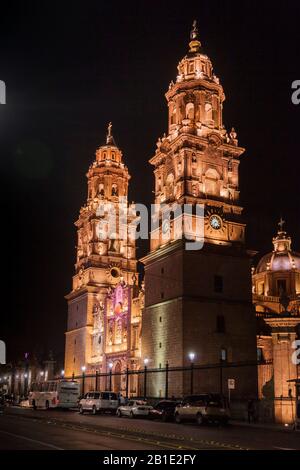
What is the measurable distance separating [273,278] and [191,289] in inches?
1025

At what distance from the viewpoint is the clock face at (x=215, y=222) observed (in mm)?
53594

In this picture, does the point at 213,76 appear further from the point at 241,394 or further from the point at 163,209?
the point at 241,394

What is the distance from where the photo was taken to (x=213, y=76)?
6028 cm

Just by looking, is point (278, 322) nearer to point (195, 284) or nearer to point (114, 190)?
point (195, 284)

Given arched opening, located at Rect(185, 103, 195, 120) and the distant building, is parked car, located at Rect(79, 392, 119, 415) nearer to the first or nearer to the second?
the distant building

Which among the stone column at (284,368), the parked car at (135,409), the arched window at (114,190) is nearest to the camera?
the stone column at (284,368)

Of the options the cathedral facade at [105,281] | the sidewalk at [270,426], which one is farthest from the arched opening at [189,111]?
the sidewalk at [270,426]

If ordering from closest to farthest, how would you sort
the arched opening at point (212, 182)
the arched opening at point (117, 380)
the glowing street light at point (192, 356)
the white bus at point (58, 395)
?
the white bus at point (58, 395), the glowing street light at point (192, 356), the arched opening at point (212, 182), the arched opening at point (117, 380)

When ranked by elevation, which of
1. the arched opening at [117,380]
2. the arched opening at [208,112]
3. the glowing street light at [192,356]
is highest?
the arched opening at [208,112]

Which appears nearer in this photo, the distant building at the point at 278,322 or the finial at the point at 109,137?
the distant building at the point at 278,322

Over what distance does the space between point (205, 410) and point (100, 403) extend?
10915 mm

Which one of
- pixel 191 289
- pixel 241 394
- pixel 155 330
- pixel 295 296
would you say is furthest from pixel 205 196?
pixel 295 296

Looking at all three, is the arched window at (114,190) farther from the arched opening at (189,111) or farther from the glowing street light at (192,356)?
the glowing street light at (192,356)

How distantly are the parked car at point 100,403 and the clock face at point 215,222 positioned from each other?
18521 millimetres
